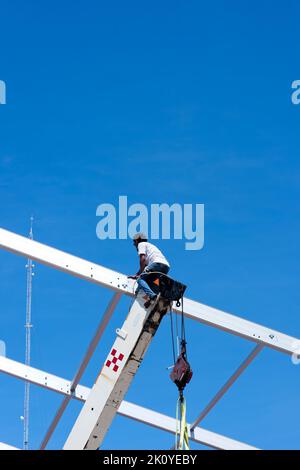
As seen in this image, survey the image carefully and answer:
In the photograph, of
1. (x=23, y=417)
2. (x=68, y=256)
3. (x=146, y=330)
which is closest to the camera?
(x=146, y=330)

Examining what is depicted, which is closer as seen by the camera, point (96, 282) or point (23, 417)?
point (96, 282)

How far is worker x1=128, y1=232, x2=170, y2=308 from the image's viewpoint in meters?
12.0

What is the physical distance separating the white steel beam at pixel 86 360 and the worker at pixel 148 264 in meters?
0.91

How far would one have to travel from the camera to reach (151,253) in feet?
40.9

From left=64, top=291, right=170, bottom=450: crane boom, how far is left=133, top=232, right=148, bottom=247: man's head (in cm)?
96

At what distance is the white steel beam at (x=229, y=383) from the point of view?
14.5 meters

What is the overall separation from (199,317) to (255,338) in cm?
97

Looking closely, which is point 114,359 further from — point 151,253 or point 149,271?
point 151,253

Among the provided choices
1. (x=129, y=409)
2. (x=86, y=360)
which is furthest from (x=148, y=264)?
(x=129, y=409)

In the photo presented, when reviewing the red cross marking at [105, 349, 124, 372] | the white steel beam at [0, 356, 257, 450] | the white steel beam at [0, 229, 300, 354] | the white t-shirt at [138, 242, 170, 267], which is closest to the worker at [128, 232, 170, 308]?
the white t-shirt at [138, 242, 170, 267]

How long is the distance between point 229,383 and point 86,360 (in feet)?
7.42
